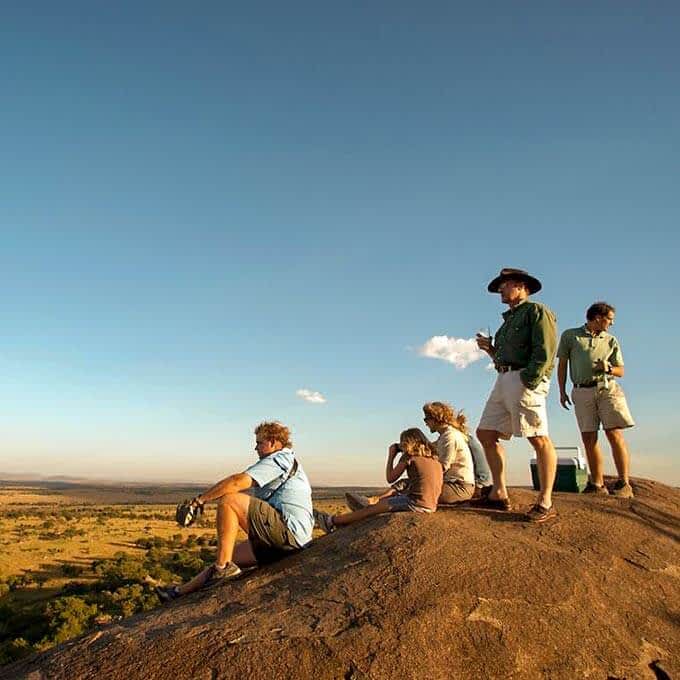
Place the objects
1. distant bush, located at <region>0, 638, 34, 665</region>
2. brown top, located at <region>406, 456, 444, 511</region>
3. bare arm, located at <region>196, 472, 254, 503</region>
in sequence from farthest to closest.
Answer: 1. distant bush, located at <region>0, 638, 34, 665</region>
2. brown top, located at <region>406, 456, 444, 511</region>
3. bare arm, located at <region>196, 472, 254, 503</region>

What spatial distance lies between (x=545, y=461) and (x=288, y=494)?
266 centimetres

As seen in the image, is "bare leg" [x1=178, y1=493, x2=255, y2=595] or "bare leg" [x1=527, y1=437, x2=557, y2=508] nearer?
"bare leg" [x1=178, y1=493, x2=255, y2=595]

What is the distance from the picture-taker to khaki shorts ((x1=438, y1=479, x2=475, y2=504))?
284 inches

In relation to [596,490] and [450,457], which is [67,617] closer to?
[450,457]

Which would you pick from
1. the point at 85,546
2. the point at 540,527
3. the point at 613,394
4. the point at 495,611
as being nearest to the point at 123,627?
the point at 495,611

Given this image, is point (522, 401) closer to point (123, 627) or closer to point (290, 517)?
point (290, 517)

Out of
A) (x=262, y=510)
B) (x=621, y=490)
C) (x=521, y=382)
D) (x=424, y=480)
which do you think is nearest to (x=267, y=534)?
(x=262, y=510)

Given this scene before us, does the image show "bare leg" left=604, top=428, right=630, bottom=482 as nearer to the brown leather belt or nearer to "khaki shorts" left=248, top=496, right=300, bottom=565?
the brown leather belt

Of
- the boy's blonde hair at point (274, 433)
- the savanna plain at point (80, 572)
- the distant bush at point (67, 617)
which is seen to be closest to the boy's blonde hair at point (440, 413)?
the boy's blonde hair at point (274, 433)

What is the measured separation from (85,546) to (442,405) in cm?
3084

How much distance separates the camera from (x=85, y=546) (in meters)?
32.3

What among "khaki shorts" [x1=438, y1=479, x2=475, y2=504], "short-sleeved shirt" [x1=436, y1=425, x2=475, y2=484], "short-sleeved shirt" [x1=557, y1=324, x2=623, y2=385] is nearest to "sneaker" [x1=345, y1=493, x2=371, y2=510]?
"khaki shorts" [x1=438, y1=479, x2=475, y2=504]

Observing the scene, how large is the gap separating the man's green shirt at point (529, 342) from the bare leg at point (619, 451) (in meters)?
2.39

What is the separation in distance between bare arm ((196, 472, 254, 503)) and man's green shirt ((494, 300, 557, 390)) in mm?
2990
